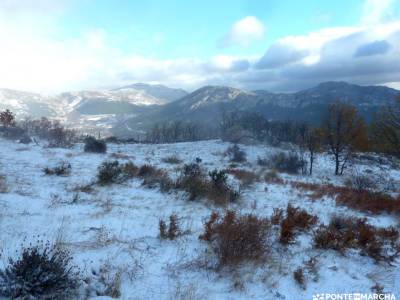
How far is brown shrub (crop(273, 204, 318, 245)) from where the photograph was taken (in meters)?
6.14

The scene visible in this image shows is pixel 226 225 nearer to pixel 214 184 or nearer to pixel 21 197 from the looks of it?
pixel 214 184

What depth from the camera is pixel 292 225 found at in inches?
252

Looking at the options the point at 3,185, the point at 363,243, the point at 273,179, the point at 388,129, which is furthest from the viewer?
the point at 388,129

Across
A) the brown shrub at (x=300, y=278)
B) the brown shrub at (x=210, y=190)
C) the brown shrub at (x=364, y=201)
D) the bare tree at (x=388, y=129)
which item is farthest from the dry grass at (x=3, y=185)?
the bare tree at (x=388, y=129)

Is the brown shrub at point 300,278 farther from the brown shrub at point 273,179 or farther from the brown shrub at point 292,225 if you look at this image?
the brown shrub at point 273,179

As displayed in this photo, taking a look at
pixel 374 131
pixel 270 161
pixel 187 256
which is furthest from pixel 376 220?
pixel 270 161

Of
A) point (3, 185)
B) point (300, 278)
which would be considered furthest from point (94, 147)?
point (300, 278)

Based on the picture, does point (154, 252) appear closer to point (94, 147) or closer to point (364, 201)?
point (364, 201)

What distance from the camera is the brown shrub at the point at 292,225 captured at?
614cm

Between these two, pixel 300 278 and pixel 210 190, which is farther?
pixel 210 190

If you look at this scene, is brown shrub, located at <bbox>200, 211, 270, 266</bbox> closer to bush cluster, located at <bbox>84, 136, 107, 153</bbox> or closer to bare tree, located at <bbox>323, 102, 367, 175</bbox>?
bush cluster, located at <bbox>84, 136, 107, 153</bbox>

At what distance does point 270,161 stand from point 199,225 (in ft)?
71.3

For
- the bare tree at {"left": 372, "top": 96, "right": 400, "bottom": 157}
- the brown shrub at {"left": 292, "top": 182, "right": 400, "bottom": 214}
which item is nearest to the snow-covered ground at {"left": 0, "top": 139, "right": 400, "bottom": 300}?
the brown shrub at {"left": 292, "top": 182, "right": 400, "bottom": 214}

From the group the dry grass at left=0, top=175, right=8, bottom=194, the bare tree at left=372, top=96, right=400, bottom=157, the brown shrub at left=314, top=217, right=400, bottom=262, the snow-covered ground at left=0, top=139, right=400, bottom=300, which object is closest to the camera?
the snow-covered ground at left=0, top=139, right=400, bottom=300
